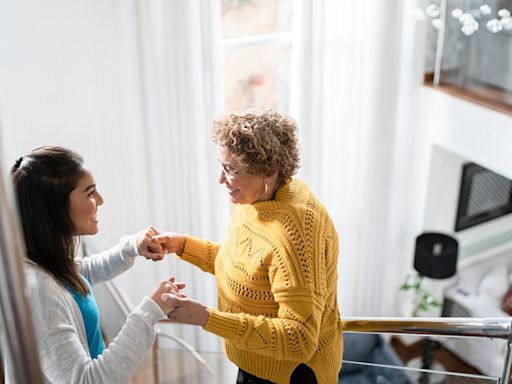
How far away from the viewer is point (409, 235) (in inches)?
224

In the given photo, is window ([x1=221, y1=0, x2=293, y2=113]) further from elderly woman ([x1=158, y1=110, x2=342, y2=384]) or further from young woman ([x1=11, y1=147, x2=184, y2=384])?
young woman ([x1=11, y1=147, x2=184, y2=384])

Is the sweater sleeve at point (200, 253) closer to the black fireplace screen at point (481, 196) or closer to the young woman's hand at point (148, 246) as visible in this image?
the young woman's hand at point (148, 246)

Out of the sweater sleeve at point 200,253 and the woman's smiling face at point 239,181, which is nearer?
the woman's smiling face at point 239,181

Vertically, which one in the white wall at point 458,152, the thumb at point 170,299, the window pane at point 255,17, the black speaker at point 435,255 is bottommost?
the black speaker at point 435,255

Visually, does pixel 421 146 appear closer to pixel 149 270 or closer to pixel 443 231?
pixel 443 231

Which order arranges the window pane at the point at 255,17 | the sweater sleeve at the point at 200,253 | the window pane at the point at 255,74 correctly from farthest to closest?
the window pane at the point at 255,74 → the window pane at the point at 255,17 → the sweater sleeve at the point at 200,253

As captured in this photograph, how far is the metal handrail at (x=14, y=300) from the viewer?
74cm

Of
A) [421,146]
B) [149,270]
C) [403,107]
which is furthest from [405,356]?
[149,270]

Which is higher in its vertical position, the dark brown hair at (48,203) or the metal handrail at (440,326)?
the dark brown hair at (48,203)

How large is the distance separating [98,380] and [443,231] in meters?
4.49

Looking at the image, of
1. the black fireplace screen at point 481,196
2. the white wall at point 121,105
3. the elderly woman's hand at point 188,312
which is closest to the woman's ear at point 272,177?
the elderly woman's hand at point 188,312

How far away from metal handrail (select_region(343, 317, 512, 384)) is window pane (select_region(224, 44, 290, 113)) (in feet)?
7.96

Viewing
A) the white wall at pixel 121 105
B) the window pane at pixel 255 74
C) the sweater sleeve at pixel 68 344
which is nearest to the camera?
the sweater sleeve at pixel 68 344

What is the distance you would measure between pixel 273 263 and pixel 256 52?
8.96ft
